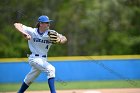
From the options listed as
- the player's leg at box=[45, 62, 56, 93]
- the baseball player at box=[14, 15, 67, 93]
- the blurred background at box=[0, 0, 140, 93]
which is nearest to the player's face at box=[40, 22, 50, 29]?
the baseball player at box=[14, 15, 67, 93]

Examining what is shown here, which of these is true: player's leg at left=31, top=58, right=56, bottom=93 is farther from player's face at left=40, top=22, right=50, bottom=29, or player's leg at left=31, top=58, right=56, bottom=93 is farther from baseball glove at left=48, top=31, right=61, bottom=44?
player's face at left=40, top=22, right=50, bottom=29

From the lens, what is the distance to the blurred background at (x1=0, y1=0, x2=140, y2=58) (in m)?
26.6

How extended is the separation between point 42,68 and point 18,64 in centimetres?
587

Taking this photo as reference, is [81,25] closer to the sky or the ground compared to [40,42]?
closer to the sky

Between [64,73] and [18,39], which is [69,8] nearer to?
[18,39]

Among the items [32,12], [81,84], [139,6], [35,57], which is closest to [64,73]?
[81,84]

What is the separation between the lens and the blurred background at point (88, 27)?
26609 millimetres

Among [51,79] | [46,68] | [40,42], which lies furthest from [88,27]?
[51,79]

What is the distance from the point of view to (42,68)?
8203mm

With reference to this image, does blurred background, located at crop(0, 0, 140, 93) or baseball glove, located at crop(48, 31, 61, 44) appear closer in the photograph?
baseball glove, located at crop(48, 31, 61, 44)

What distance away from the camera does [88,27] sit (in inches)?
1118

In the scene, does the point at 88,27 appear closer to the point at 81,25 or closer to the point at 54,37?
the point at 81,25

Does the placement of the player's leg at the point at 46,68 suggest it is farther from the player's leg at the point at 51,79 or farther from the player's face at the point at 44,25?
the player's face at the point at 44,25

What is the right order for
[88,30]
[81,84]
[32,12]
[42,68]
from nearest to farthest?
[42,68] < [81,84] < [32,12] < [88,30]
